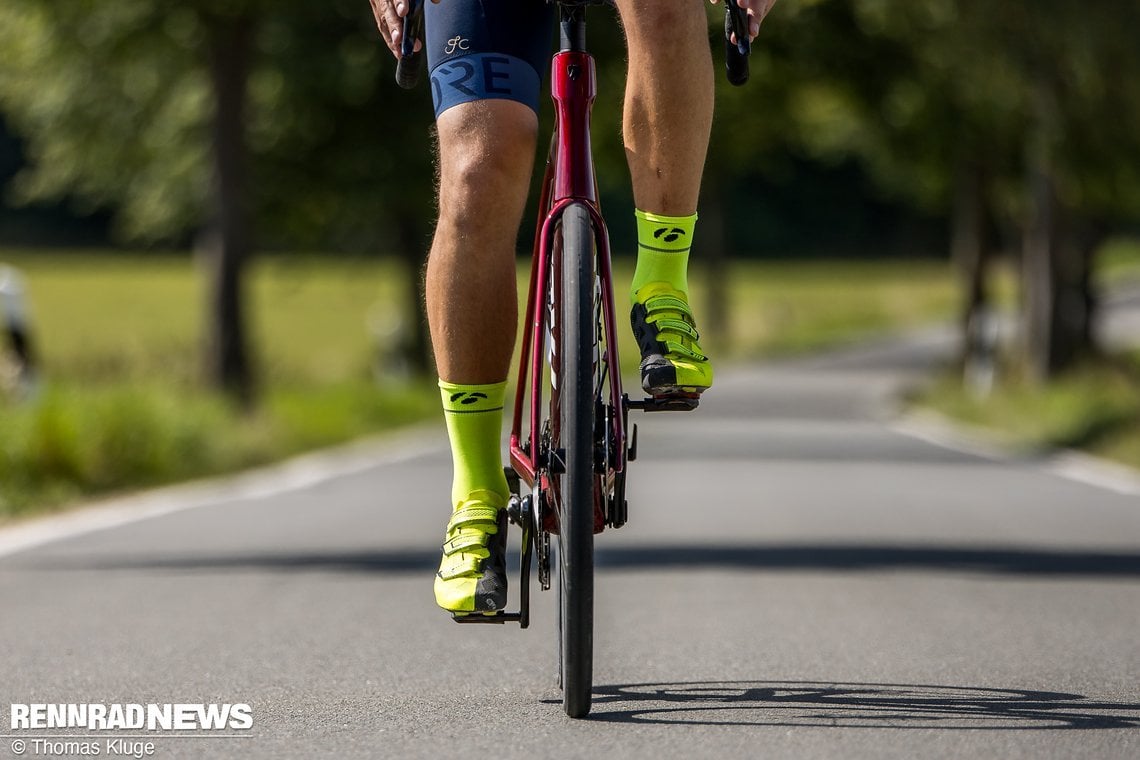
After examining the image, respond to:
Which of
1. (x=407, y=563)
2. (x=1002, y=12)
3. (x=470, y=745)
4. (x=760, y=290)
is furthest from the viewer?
(x=760, y=290)

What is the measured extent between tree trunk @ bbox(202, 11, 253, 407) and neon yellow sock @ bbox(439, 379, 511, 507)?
12.1m

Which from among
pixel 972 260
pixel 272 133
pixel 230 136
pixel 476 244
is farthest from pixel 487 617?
pixel 972 260

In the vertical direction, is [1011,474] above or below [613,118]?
below

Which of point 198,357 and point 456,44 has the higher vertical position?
point 456,44

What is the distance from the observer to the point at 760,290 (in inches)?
2822

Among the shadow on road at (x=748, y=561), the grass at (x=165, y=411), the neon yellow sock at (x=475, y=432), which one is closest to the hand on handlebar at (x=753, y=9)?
the neon yellow sock at (x=475, y=432)

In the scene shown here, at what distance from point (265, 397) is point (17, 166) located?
70.6 metres

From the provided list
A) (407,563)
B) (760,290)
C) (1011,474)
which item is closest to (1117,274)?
(760,290)

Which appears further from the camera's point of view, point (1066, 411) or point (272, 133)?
point (272, 133)

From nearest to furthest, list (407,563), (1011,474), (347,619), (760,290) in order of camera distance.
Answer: (347,619)
(407,563)
(1011,474)
(760,290)

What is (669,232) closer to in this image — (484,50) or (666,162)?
(666,162)

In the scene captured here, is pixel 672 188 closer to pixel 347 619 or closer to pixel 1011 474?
pixel 347 619

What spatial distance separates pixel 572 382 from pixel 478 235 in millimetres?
572

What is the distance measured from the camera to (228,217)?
16.9m
